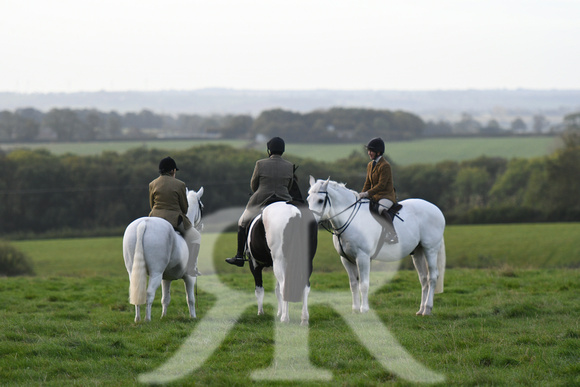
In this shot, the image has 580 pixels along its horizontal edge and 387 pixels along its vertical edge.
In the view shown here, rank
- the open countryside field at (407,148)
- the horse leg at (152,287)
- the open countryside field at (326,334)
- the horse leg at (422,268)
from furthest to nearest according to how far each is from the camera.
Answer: the open countryside field at (407,148)
the horse leg at (422,268)
the horse leg at (152,287)
the open countryside field at (326,334)

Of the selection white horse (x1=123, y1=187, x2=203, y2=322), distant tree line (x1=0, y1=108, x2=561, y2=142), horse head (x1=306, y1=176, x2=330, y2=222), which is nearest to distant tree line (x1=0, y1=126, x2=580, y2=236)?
distant tree line (x1=0, y1=108, x2=561, y2=142)

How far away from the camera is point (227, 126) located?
113312 millimetres

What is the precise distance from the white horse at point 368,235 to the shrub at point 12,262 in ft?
79.2

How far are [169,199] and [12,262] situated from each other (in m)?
25.2

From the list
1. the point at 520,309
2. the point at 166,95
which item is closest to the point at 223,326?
the point at 520,309

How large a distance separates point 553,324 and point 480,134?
114m

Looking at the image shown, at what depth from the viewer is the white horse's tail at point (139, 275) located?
11281 millimetres

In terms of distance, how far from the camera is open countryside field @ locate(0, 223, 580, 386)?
832 centimetres

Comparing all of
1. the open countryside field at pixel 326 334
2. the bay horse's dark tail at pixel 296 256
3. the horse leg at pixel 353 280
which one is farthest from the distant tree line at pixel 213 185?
the bay horse's dark tail at pixel 296 256

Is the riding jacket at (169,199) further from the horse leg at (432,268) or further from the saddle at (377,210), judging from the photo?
the horse leg at (432,268)

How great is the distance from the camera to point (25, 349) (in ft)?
30.7

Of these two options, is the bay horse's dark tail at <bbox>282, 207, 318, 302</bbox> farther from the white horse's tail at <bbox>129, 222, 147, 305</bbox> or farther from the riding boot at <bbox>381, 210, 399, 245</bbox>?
the white horse's tail at <bbox>129, 222, 147, 305</bbox>

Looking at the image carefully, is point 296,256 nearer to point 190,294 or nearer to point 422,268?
point 190,294

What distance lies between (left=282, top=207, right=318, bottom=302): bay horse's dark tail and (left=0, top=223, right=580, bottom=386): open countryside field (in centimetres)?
58
